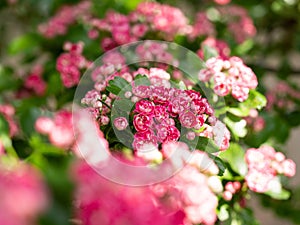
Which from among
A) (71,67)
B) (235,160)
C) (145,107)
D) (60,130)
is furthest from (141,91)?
(71,67)

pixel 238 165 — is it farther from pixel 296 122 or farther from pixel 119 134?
pixel 296 122

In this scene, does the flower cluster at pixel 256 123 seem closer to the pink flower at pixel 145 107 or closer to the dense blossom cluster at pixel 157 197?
the dense blossom cluster at pixel 157 197

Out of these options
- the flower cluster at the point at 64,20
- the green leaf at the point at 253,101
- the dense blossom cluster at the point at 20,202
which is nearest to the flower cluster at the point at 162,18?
the flower cluster at the point at 64,20

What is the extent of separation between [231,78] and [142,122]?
0.27 metres

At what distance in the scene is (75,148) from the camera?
2.64 ft

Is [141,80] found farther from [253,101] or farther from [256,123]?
[256,123]

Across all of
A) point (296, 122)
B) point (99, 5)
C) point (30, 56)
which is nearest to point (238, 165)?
point (296, 122)

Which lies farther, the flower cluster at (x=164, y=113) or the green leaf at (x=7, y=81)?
the green leaf at (x=7, y=81)

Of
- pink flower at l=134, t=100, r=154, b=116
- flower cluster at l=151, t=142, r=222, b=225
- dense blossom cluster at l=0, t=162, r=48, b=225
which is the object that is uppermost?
dense blossom cluster at l=0, t=162, r=48, b=225

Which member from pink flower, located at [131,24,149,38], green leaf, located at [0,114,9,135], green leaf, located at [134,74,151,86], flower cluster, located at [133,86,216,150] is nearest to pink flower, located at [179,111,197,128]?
flower cluster, located at [133,86,216,150]

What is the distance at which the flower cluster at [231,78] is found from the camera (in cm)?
100

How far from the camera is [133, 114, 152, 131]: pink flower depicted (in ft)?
2.62

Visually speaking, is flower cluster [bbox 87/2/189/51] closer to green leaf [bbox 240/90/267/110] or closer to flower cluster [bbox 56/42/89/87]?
flower cluster [bbox 56/42/89/87]

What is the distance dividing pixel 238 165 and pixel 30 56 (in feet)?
3.34
